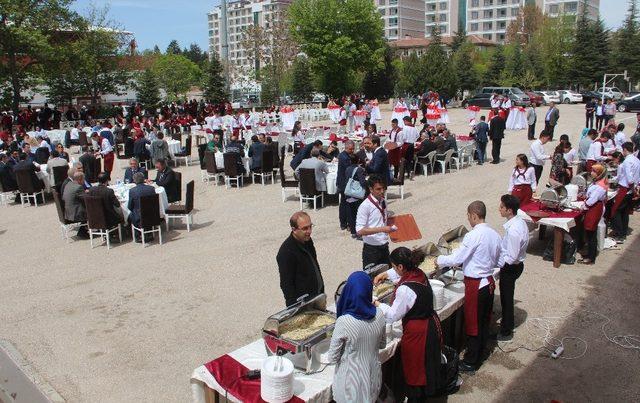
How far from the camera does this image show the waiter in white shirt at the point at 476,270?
508cm

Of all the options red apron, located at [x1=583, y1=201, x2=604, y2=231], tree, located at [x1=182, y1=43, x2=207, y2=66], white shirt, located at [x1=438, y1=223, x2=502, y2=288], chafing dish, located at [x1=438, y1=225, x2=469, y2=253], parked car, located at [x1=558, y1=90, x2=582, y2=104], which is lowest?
red apron, located at [x1=583, y1=201, x2=604, y2=231]

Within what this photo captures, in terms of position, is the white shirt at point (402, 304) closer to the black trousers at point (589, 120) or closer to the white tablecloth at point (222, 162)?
the white tablecloth at point (222, 162)

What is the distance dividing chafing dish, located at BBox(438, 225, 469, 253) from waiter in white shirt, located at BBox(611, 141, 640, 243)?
4.36 meters

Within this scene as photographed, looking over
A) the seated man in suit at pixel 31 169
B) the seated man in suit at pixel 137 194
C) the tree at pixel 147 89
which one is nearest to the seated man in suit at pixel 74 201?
the seated man in suit at pixel 137 194

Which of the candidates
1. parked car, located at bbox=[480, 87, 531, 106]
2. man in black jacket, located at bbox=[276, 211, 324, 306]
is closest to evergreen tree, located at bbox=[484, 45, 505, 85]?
parked car, located at bbox=[480, 87, 531, 106]

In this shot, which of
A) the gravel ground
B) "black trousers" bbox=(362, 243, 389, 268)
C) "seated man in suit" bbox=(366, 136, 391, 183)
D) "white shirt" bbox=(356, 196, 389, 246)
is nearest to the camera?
the gravel ground

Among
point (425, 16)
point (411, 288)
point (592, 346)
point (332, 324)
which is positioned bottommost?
point (592, 346)

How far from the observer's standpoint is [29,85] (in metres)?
29.1

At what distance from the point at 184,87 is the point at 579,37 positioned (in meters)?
40.4

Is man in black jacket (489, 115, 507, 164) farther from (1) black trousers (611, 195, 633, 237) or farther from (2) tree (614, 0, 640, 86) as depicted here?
(2) tree (614, 0, 640, 86)

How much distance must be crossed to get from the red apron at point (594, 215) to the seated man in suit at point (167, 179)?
761cm

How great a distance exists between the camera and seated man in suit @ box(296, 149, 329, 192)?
37.2ft

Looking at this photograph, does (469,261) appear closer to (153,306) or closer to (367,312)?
(367,312)

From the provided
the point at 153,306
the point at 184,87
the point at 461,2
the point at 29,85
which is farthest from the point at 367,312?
the point at 461,2
